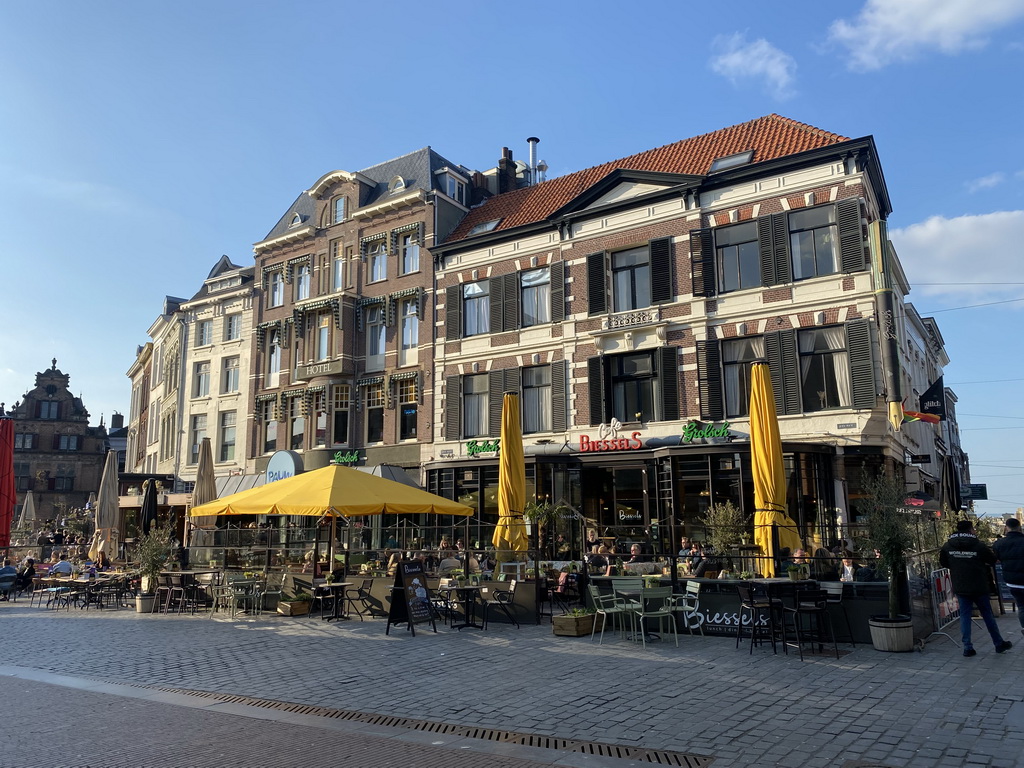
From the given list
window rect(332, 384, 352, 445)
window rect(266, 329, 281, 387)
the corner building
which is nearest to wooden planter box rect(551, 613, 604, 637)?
the corner building

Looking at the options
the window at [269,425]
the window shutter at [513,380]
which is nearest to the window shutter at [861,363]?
the window shutter at [513,380]

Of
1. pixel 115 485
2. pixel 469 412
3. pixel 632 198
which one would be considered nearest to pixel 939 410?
pixel 632 198

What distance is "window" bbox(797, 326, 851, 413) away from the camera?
20.2 meters

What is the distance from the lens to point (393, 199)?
3008 cm

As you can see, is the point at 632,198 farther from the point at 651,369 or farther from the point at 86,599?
the point at 86,599

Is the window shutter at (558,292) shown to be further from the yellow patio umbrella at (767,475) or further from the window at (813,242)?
the yellow patio umbrella at (767,475)

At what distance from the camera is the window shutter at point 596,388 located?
23.8 metres

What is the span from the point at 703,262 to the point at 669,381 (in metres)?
3.63

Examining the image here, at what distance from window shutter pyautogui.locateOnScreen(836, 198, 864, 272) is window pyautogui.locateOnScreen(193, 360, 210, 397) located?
29.1 meters

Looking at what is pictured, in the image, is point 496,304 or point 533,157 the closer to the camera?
point 496,304

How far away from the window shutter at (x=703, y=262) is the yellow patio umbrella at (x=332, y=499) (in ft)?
34.5

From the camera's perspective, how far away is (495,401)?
2628 cm

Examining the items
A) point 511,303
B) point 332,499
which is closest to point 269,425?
point 511,303

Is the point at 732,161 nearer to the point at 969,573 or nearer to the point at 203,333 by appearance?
the point at 969,573
